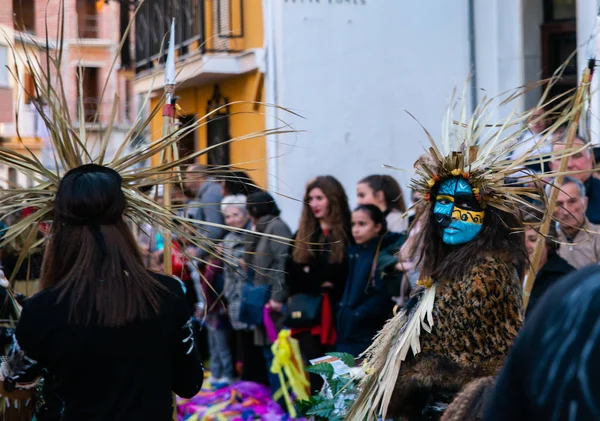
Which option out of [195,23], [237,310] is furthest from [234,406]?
[195,23]

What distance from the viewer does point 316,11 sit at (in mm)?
11055

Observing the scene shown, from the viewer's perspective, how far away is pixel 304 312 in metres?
6.92

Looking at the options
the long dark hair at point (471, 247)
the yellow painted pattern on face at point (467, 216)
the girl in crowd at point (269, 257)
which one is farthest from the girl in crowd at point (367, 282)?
the yellow painted pattern on face at point (467, 216)

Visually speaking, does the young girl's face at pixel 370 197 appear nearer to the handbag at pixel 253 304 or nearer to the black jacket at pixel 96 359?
the handbag at pixel 253 304

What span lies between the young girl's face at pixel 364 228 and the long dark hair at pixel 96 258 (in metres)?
3.28

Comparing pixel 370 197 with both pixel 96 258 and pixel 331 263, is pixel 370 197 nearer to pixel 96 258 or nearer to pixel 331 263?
pixel 331 263

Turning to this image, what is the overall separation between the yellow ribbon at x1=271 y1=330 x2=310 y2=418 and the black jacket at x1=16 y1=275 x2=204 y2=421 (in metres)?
3.84

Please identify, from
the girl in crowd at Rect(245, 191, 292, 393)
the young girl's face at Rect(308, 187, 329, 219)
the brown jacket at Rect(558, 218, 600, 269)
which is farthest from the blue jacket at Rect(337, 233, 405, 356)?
the brown jacket at Rect(558, 218, 600, 269)

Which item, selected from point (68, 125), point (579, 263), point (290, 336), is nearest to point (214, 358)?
point (290, 336)

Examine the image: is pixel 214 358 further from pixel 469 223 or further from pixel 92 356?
pixel 92 356

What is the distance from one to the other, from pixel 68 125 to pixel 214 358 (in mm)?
5215

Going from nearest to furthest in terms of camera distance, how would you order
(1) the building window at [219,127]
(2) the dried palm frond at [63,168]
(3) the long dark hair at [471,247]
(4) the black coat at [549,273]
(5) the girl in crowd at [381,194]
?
(2) the dried palm frond at [63,168] → (3) the long dark hair at [471,247] → (4) the black coat at [549,273] → (5) the girl in crowd at [381,194] → (1) the building window at [219,127]

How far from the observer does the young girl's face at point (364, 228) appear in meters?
6.61

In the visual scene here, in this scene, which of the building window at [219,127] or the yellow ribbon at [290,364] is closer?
the yellow ribbon at [290,364]
